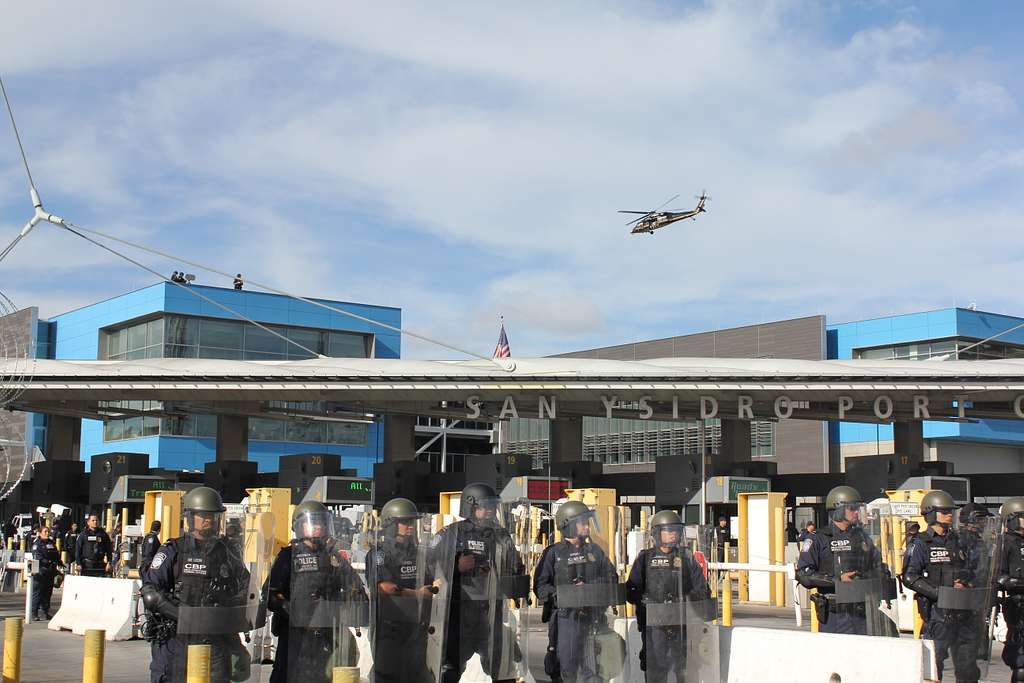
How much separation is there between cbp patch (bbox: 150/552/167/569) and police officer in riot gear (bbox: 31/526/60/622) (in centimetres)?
1171

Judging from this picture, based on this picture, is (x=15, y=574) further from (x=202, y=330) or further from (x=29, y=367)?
(x=202, y=330)

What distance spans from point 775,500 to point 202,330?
42.7 metres

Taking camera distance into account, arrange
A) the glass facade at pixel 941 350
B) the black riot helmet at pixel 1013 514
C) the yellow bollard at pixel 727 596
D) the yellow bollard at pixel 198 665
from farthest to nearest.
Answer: the glass facade at pixel 941 350 → the yellow bollard at pixel 727 596 → the black riot helmet at pixel 1013 514 → the yellow bollard at pixel 198 665

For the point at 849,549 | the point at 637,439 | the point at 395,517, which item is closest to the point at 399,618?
the point at 395,517

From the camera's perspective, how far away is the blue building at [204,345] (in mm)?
60594

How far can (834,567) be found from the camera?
11.3m

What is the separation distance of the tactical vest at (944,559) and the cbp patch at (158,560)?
7102mm

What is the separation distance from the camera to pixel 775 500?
2467 cm

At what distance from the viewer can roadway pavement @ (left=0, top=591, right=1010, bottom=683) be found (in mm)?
13508

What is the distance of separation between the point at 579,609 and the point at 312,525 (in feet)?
8.63

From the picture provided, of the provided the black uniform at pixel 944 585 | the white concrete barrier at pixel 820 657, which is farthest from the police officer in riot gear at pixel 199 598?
the black uniform at pixel 944 585

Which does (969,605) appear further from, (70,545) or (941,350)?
(941,350)

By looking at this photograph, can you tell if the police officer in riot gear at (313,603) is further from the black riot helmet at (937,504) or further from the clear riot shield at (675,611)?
the black riot helmet at (937,504)

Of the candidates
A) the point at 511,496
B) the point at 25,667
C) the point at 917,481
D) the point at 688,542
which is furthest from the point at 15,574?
the point at 688,542
